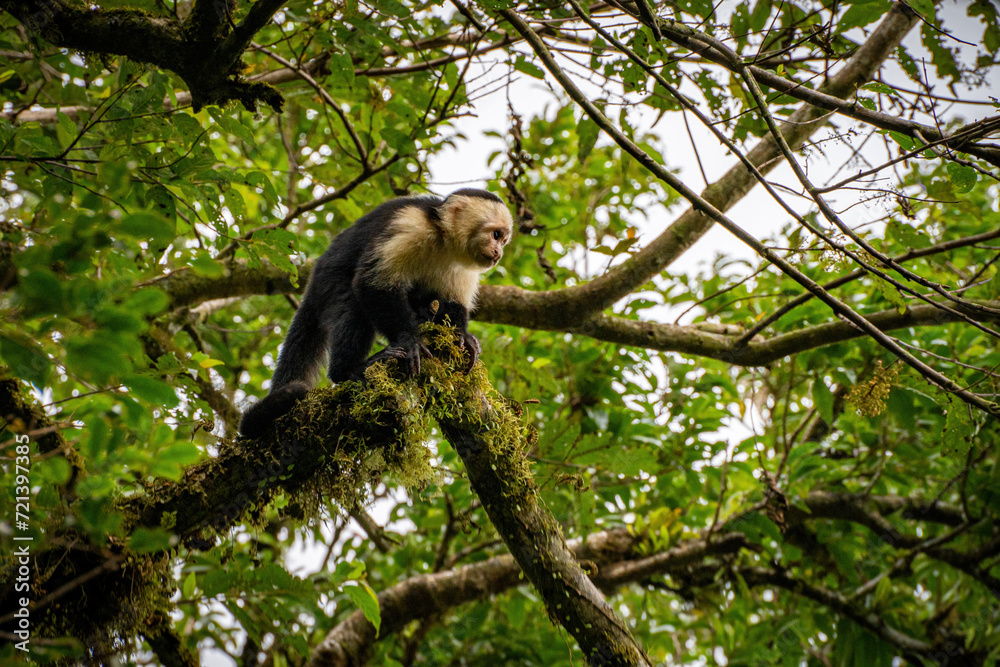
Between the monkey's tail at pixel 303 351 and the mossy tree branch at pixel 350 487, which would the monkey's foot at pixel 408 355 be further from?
the monkey's tail at pixel 303 351

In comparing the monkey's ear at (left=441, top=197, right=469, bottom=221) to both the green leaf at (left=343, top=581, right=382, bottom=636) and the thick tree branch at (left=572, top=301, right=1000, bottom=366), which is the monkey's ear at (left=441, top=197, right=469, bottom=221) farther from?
the green leaf at (left=343, top=581, right=382, bottom=636)

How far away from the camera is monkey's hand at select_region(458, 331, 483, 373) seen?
3279 mm

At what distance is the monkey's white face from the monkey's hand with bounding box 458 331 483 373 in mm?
798

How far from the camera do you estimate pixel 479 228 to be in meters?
4.27

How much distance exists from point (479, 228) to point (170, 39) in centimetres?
203

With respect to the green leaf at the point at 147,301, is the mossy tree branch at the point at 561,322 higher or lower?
higher

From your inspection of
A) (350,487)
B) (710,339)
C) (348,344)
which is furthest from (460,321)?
(710,339)

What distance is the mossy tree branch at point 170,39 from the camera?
2750 millimetres

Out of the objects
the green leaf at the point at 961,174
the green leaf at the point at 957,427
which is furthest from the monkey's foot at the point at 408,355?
the green leaf at the point at 957,427

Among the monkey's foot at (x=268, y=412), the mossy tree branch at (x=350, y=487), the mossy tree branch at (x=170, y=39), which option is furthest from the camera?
the monkey's foot at (x=268, y=412)

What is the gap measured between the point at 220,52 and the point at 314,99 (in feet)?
4.81

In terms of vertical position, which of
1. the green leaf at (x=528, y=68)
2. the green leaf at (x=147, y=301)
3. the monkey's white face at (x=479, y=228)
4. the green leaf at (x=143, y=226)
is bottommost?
the green leaf at (x=147, y=301)

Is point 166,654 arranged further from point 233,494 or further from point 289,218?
point 289,218

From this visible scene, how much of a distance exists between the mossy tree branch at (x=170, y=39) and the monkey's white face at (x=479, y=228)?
154 centimetres
